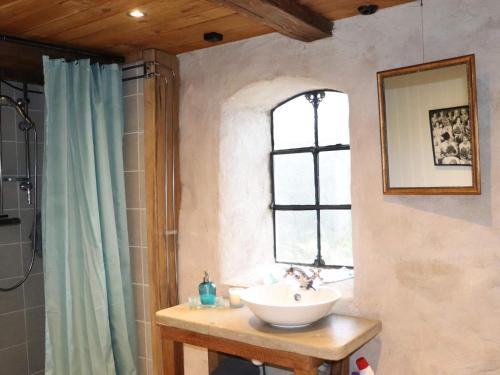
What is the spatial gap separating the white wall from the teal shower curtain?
1.81ft

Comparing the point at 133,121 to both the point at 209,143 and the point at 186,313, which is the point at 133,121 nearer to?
the point at 209,143

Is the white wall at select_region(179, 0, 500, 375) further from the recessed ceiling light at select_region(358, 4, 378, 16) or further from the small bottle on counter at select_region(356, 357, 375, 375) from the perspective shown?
the small bottle on counter at select_region(356, 357, 375, 375)

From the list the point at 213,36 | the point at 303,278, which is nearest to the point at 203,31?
the point at 213,36

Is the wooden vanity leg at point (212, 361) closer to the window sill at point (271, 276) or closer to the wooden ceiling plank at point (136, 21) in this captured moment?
the window sill at point (271, 276)

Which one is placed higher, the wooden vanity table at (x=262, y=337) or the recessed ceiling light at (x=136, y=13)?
the recessed ceiling light at (x=136, y=13)

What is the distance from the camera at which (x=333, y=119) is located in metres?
2.54

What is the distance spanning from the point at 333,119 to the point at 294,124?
0.24 m

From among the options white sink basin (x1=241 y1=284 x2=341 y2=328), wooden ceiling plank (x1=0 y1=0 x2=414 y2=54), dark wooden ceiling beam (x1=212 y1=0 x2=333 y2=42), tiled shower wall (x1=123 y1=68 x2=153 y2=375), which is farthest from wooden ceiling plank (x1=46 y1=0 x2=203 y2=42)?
white sink basin (x1=241 y1=284 x2=341 y2=328)

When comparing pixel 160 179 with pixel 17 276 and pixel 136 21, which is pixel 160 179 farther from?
pixel 17 276

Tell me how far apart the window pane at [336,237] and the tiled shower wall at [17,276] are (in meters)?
1.82

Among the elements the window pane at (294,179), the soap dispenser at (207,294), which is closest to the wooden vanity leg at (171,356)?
the soap dispenser at (207,294)

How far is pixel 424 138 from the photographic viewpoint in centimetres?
189

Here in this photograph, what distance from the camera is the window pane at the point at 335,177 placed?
98.4 inches

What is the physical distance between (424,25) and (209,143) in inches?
46.0
